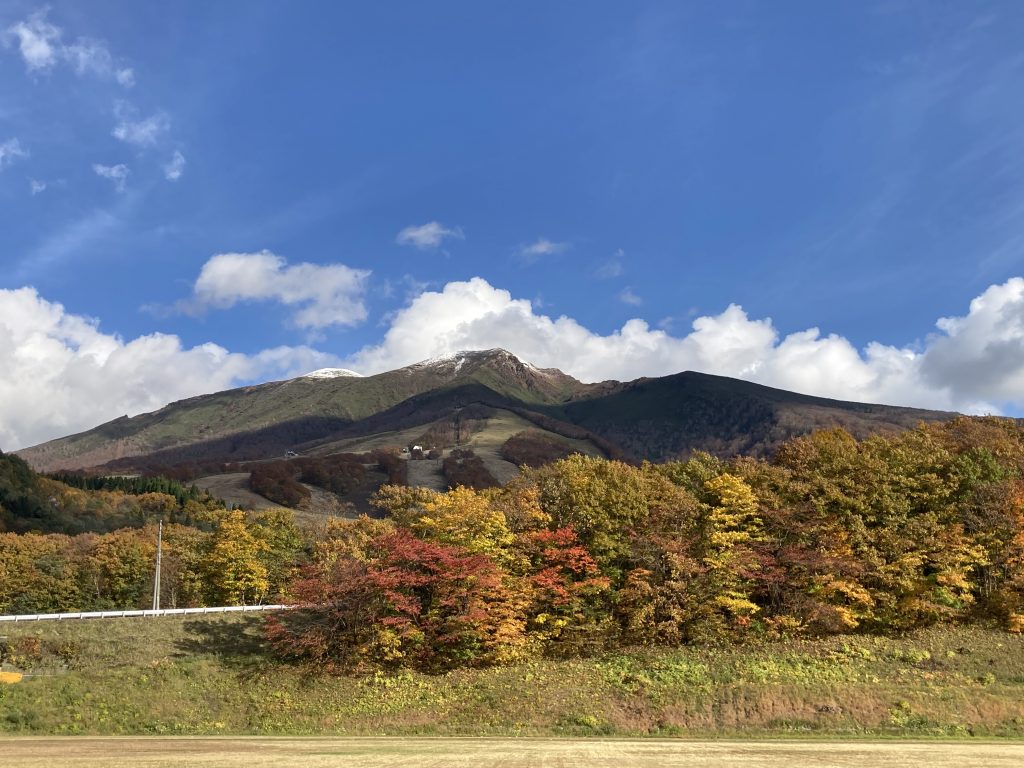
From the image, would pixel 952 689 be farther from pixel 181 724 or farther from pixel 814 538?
pixel 181 724

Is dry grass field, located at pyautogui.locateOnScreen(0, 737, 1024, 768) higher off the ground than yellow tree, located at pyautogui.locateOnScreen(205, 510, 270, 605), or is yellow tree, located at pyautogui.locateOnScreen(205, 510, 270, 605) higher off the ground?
yellow tree, located at pyautogui.locateOnScreen(205, 510, 270, 605)

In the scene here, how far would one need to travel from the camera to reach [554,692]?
3875 centimetres

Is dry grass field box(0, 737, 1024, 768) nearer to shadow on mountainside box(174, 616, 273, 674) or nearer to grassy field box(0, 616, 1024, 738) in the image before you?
grassy field box(0, 616, 1024, 738)

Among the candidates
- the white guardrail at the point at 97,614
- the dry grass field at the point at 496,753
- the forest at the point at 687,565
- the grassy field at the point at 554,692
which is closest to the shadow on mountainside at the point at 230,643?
the grassy field at the point at 554,692

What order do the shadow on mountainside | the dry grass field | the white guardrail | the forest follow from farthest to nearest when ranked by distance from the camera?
the white guardrail, the forest, the shadow on mountainside, the dry grass field

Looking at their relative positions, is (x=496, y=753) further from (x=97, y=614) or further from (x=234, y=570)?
(x=234, y=570)

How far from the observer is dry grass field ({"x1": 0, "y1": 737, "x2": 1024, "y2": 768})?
23.5 m

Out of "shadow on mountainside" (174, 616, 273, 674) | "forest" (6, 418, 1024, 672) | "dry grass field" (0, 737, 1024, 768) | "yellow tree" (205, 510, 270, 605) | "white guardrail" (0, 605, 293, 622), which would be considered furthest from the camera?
"yellow tree" (205, 510, 270, 605)

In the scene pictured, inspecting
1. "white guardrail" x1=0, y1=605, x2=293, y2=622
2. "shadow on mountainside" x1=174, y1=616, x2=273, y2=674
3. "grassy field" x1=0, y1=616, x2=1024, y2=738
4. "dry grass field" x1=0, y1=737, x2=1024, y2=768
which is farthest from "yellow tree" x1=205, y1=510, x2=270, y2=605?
"dry grass field" x1=0, y1=737, x2=1024, y2=768

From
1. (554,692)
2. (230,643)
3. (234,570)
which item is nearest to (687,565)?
(554,692)

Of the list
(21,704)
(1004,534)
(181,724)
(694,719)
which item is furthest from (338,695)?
(1004,534)

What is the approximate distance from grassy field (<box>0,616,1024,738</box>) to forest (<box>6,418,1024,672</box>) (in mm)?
2054

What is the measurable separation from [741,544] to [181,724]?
3363cm

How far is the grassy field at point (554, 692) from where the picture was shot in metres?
34.1
